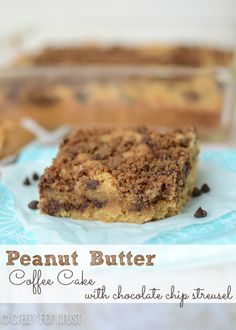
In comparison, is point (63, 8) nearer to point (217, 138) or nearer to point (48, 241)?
point (217, 138)

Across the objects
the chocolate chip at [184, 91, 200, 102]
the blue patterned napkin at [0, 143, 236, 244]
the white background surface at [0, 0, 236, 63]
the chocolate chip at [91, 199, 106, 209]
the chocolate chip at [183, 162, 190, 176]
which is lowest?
the blue patterned napkin at [0, 143, 236, 244]

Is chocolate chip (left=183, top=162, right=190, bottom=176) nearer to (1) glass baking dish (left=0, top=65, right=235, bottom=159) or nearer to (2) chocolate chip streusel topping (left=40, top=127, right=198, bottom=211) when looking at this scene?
(2) chocolate chip streusel topping (left=40, top=127, right=198, bottom=211)

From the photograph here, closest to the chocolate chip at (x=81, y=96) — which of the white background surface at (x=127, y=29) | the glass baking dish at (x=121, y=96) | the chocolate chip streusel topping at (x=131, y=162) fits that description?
the glass baking dish at (x=121, y=96)

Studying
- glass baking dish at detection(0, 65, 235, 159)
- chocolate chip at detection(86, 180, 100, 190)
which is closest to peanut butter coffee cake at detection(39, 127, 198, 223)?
chocolate chip at detection(86, 180, 100, 190)

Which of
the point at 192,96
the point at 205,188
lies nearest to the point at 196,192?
the point at 205,188

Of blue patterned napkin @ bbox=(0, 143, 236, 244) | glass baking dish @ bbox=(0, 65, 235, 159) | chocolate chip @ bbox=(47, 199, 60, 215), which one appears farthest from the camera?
glass baking dish @ bbox=(0, 65, 235, 159)

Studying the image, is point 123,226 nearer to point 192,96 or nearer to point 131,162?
point 131,162
